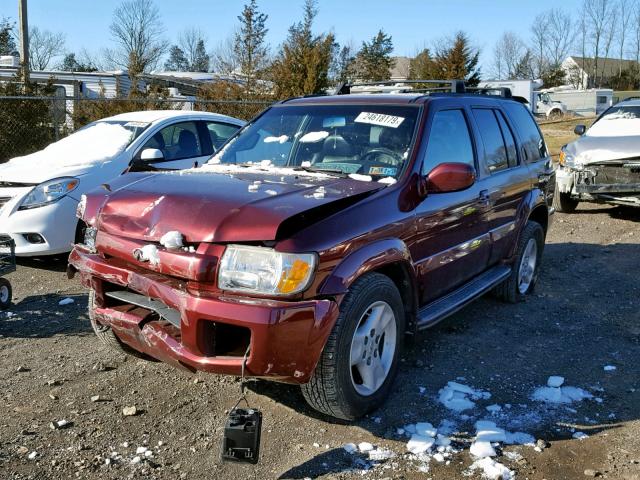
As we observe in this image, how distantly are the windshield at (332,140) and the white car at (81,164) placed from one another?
7.11ft

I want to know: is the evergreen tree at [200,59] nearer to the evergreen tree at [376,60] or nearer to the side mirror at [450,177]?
the evergreen tree at [376,60]

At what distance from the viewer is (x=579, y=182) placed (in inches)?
378

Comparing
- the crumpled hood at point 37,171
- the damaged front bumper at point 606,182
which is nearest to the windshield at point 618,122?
the damaged front bumper at point 606,182

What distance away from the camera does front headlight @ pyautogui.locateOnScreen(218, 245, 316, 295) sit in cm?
297

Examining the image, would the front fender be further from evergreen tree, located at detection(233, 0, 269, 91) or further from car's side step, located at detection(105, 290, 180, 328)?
evergreen tree, located at detection(233, 0, 269, 91)

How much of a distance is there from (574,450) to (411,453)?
87 centimetres

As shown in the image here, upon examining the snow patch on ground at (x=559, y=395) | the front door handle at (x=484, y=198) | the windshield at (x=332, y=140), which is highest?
the windshield at (x=332, y=140)

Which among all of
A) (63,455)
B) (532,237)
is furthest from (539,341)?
(63,455)

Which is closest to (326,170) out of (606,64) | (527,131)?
(527,131)

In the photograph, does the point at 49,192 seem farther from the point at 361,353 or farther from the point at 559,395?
the point at 559,395

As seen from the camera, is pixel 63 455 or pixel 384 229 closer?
pixel 63 455

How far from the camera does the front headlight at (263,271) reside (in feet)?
9.75

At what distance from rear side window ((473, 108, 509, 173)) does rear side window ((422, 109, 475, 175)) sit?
11.0 inches

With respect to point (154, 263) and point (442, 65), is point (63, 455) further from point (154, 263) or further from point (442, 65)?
point (442, 65)
